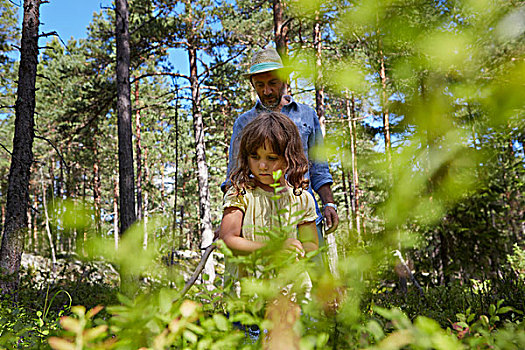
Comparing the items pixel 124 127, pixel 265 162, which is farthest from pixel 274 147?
pixel 124 127

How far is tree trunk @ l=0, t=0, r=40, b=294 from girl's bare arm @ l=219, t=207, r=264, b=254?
5869mm

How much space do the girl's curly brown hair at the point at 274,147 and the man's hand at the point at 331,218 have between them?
556 mm

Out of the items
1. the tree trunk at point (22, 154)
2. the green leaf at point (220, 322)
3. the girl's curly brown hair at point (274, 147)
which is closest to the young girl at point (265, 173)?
the girl's curly brown hair at point (274, 147)

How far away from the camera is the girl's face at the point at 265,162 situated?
1.55 metres

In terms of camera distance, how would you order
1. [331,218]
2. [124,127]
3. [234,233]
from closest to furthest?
[234,233], [331,218], [124,127]

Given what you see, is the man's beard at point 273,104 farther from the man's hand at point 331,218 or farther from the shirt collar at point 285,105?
the man's hand at point 331,218

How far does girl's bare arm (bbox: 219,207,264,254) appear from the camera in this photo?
131 cm

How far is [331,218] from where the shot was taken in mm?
2084

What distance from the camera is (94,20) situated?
23781mm

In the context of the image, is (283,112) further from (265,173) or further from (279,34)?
(279,34)

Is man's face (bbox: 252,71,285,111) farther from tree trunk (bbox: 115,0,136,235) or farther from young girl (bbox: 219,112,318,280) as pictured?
tree trunk (bbox: 115,0,136,235)

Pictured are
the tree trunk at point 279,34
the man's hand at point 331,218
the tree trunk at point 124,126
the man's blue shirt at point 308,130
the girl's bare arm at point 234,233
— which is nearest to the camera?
the girl's bare arm at point 234,233

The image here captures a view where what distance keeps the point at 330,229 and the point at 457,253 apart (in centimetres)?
738

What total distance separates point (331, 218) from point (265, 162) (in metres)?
0.71
